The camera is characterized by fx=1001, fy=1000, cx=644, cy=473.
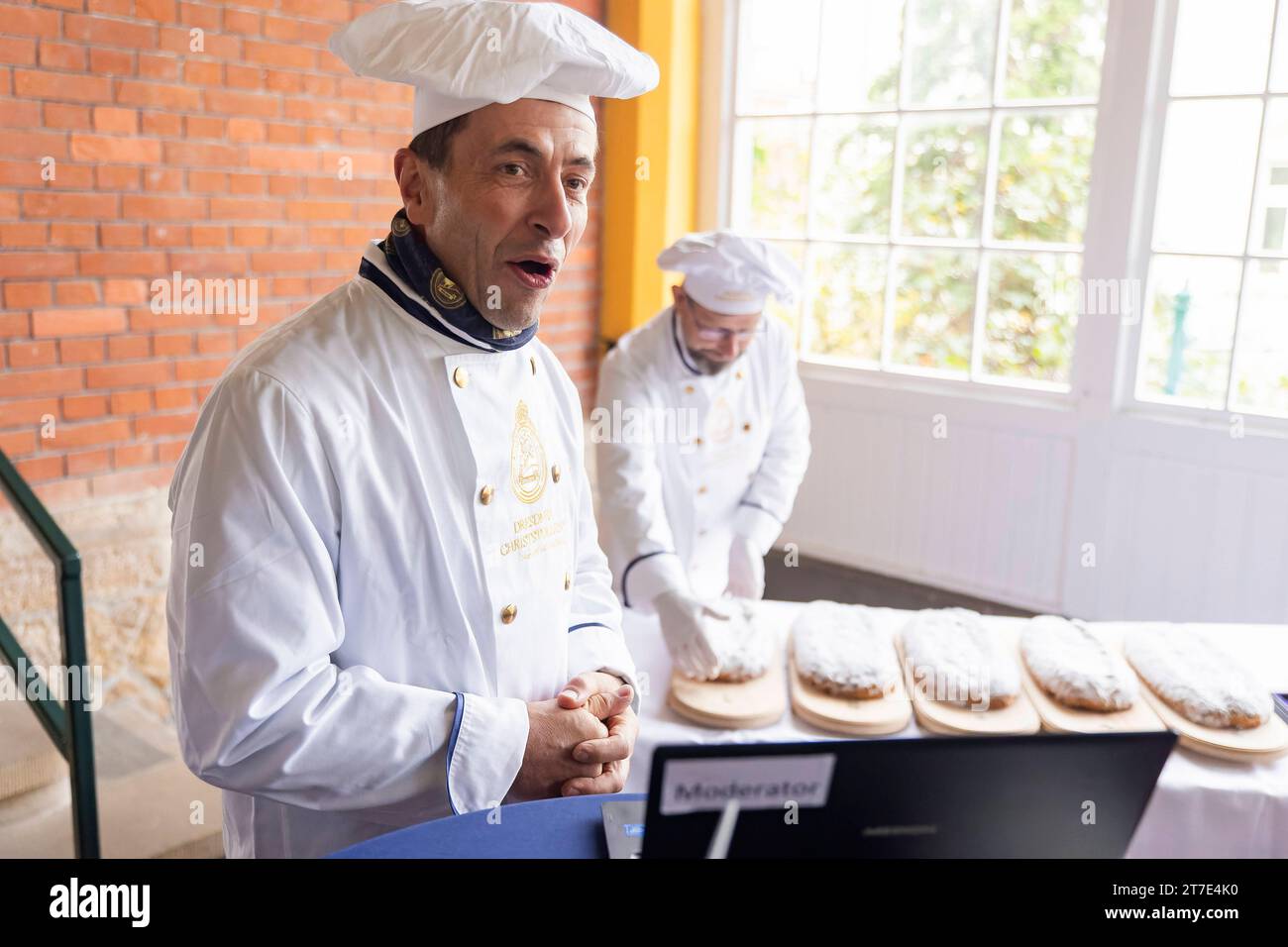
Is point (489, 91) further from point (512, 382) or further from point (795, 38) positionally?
point (795, 38)

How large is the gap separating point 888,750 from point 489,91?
904 mm

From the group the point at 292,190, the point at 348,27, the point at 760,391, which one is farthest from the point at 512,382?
the point at 292,190

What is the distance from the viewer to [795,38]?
14.0 feet

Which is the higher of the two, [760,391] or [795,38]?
[795,38]

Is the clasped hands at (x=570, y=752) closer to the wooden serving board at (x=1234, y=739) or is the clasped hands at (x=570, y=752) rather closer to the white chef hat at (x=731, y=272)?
the wooden serving board at (x=1234, y=739)

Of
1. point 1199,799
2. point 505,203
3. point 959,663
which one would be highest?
point 505,203

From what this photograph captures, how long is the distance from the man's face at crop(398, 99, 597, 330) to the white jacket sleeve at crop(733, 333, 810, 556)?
1.57 m

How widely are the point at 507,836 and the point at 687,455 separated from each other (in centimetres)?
166

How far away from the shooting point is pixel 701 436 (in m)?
2.63

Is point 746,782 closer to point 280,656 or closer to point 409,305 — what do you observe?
point 280,656

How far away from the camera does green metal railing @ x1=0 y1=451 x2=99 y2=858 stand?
5.39ft
